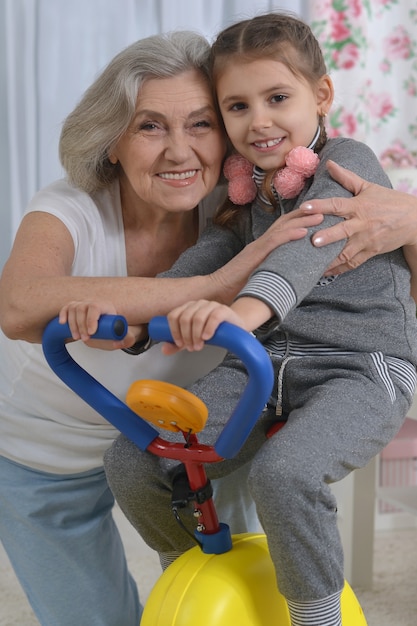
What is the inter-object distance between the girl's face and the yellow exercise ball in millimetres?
635

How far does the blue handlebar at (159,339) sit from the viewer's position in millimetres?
994

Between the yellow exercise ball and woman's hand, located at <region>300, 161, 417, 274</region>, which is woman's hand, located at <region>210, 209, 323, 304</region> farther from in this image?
the yellow exercise ball

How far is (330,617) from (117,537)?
2.52 feet

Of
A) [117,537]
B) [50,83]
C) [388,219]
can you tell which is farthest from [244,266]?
[50,83]

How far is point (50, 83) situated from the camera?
243cm

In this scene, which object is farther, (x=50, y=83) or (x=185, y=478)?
(x=50, y=83)

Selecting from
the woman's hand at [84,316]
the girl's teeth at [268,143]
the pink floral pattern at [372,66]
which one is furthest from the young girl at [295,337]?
the pink floral pattern at [372,66]

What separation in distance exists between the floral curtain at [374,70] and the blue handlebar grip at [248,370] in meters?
1.80

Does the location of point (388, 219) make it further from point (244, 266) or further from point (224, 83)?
point (224, 83)

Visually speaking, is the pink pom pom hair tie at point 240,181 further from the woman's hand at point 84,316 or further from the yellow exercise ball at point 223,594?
the yellow exercise ball at point 223,594

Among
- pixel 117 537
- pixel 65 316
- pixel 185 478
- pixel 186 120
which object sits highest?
pixel 186 120

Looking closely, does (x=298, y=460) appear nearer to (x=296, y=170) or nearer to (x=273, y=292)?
(x=273, y=292)

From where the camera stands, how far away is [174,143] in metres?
1.47

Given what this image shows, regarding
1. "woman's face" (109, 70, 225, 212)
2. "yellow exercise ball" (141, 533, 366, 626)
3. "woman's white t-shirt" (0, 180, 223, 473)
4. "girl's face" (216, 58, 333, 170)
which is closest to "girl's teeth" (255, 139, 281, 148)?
"girl's face" (216, 58, 333, 170)
